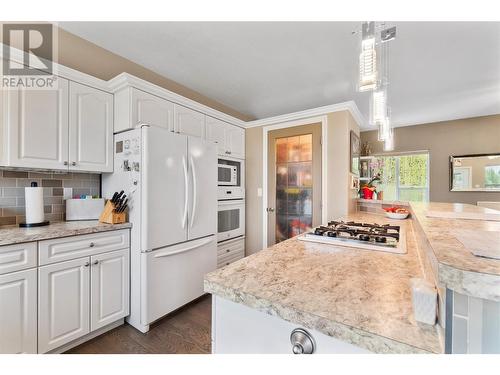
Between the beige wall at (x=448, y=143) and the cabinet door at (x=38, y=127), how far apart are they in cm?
525

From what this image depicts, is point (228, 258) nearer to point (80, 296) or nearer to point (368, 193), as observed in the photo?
point (80, 296)

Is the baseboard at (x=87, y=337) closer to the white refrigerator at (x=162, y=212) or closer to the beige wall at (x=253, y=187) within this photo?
the white refrigerator at (x=162, y=212)

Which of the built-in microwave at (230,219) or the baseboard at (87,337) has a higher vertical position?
the built-in microwave at (230,219)

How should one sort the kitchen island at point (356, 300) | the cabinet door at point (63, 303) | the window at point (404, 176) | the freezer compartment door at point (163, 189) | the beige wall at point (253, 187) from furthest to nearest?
the window at point (404, 176), the beige wall at point (253, 187), the freezer compartment door at point (163, 189), the cabinet door at point (63, 303), the kitchen island at point (356, 300)

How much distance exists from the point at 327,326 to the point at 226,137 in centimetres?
280

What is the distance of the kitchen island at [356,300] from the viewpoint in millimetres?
453

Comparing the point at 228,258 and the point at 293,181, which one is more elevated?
the point at 293,181

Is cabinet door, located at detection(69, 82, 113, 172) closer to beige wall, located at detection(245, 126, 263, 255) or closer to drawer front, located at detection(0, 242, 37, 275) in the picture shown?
drawer front, located at detection(0, 242, 37, 275)

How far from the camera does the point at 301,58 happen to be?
2189mm

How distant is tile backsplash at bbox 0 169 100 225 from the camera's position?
5.75 ft

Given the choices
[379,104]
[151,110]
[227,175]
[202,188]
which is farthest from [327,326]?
[227,175]

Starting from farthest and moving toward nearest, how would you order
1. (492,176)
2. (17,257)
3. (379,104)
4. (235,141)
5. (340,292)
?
(492,176) < (235,141) < (379,104) < (17,257) < (340,292)


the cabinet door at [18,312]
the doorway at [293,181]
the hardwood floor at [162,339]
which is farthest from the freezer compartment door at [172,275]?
the doorway at [293,181]
